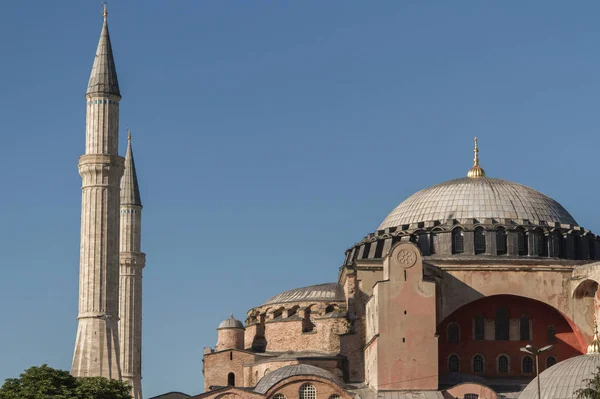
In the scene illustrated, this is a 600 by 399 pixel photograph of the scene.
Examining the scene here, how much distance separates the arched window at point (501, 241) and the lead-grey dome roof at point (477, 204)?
Answer: 0.95 m

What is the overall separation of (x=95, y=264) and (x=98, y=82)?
9.47 meters

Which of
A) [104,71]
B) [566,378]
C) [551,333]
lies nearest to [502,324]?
[551,333]

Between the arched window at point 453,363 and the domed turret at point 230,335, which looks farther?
the domed turret at point 230,335

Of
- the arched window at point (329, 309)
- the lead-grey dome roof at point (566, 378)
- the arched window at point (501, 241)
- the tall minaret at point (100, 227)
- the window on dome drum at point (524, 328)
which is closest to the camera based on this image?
the lead-grey dome roof at point (566, 378)

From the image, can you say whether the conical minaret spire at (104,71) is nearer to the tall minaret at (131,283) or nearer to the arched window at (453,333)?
the tall minaret at (131,283)

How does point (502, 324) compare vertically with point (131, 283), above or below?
below

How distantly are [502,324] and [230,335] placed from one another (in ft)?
47.3

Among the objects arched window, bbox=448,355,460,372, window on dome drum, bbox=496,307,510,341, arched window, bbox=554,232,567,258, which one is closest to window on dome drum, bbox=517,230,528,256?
arched window, bbox=554,232,567,258

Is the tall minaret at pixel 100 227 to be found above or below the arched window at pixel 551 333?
above

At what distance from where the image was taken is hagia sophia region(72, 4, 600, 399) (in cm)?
5759

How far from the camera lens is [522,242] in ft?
208

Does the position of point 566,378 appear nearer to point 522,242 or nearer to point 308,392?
point 308,392

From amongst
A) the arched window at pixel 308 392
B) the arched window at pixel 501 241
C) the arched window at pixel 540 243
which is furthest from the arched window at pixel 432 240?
the arched window at pixel 308 392

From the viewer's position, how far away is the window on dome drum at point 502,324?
204 ft
